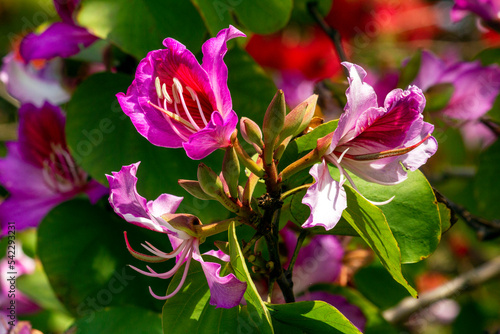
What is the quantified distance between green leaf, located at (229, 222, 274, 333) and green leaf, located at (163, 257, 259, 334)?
4 centimetres

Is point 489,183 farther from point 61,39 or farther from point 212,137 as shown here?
point 61,39

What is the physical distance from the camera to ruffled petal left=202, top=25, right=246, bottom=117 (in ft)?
1.88

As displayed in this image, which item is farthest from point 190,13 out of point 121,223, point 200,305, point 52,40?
point 200,305

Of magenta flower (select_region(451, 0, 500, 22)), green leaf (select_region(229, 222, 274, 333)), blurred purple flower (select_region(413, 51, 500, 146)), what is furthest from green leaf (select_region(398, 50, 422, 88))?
green leaf (select_region(229, 222, 274, 333))

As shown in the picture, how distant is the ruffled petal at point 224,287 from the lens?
556mm

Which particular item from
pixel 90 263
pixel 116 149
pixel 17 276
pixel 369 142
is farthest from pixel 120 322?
pixel 17 276

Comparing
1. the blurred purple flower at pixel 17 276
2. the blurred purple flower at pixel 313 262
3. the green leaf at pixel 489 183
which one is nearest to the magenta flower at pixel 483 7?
the green leaf at pixel 489 183

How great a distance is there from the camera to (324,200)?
1.84 ft

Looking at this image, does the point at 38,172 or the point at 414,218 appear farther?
the point at 38,172

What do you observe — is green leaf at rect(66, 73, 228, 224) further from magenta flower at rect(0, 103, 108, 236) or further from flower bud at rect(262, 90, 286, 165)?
flower bud at rect(262, 90, 286, 165)

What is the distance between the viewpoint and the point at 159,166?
2.79ft

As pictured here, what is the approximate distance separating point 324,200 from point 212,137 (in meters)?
0.14

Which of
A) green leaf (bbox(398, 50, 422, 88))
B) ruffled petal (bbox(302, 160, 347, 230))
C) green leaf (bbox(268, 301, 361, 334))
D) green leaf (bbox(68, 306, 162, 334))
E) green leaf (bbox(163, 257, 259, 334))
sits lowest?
green leaf (bbox(398, 50, 422, 88))

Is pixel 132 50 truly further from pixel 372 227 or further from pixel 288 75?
pixel 288 75
